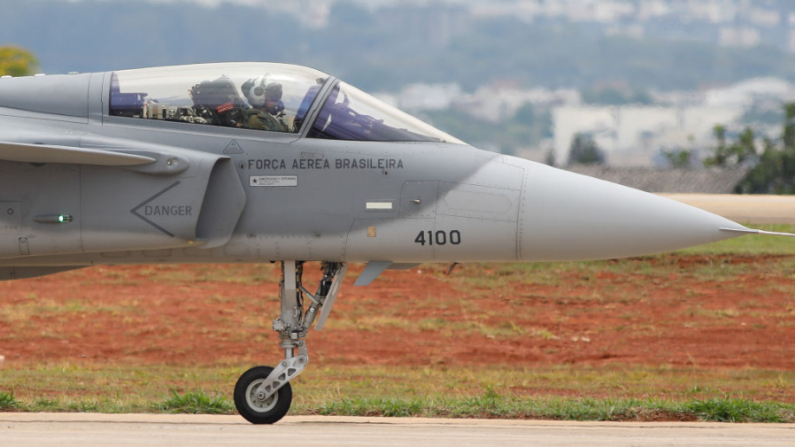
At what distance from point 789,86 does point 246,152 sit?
200660mm

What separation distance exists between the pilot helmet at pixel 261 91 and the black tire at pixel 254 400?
2.02 metres

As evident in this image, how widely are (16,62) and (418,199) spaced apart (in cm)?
4175

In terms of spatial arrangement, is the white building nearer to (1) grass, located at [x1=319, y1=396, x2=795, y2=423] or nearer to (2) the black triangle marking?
(1) grass, located at [x1=319, y1=396, x2=795, y2=423]

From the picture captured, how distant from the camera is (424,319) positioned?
58.0 feet

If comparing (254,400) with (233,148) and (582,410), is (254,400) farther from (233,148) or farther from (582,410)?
(582,410)

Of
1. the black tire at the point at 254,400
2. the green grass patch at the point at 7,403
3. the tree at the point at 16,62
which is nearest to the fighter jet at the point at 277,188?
the black tire at the point at 254,400

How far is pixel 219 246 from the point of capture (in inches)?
343

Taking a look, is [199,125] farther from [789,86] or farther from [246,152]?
[789,86]

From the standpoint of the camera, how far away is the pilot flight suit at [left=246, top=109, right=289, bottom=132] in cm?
872

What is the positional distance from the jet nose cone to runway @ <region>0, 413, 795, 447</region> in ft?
4.50

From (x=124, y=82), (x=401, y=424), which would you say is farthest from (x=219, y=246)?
(x=401, y=424)

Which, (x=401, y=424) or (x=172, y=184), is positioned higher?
(x=172, y=184)

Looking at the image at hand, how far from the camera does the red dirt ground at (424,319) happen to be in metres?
16.0

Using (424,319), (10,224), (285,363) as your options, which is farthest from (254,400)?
(424,319)
